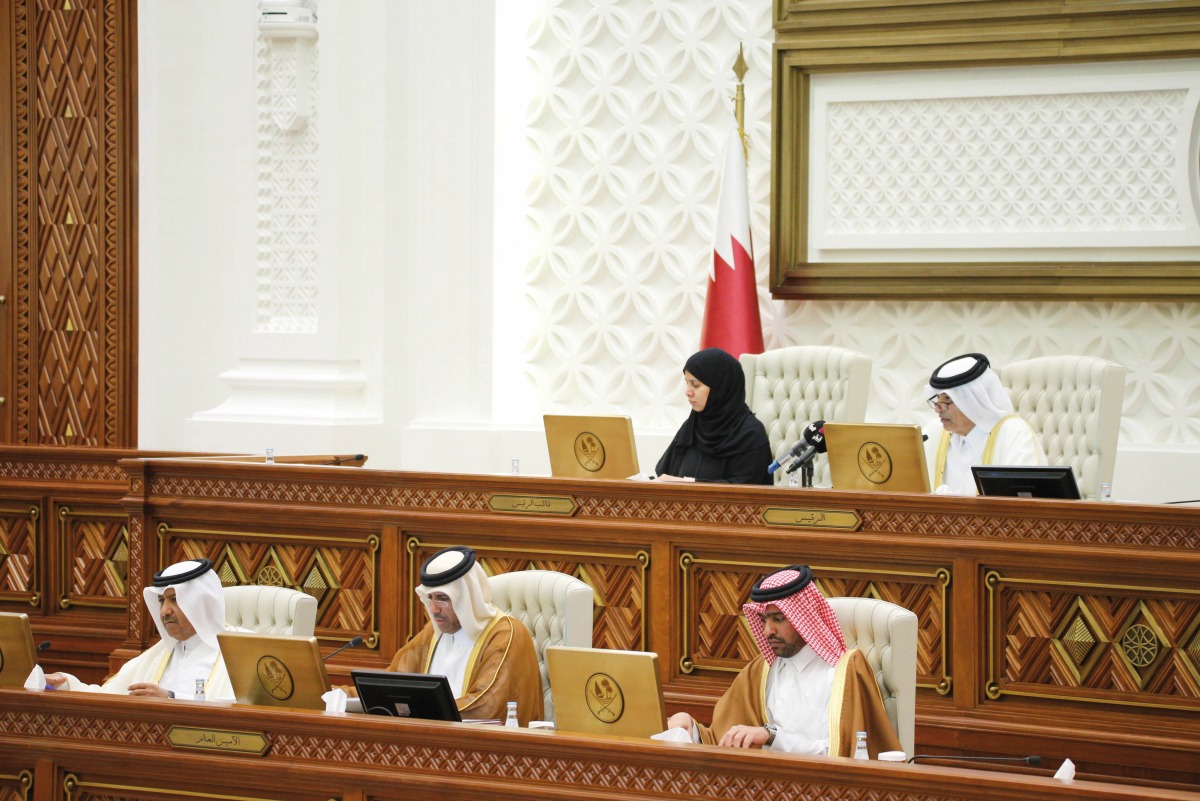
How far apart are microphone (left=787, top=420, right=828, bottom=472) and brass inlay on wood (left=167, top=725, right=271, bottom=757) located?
86.0 inches

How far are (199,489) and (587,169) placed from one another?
3126 millimetres

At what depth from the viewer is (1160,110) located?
708cm

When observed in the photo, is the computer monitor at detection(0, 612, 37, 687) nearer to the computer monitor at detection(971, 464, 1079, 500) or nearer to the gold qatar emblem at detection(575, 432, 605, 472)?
the gold qatar emblem at detection(575, 432, 605, 472)

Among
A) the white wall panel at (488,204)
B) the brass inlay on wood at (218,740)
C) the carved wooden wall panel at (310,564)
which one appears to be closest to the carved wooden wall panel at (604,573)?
the carved wooden wall panel at (310,564)

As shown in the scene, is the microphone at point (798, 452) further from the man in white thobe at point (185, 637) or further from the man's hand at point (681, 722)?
the man in white thobe at point (185, 637)

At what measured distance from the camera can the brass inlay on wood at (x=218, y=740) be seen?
3586mm

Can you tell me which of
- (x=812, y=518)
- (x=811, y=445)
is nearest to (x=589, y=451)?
(x=811, y=445)

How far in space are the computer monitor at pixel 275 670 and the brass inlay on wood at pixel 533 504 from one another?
160 centimetres

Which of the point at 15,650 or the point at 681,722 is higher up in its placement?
the point at 15,650

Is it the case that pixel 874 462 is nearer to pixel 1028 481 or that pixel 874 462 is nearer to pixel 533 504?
pixel 1028 481

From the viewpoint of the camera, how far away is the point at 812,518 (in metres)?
5.02

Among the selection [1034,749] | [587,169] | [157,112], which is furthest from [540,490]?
[157,112]

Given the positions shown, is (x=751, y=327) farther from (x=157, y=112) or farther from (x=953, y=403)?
(x=157, y=112)

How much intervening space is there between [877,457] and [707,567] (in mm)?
699
